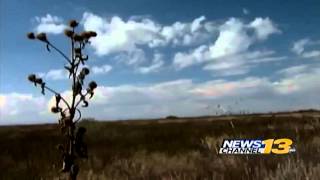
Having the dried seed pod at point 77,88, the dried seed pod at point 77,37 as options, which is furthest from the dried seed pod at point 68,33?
the dried seed pod at point 77,88

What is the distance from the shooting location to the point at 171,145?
1808 cm

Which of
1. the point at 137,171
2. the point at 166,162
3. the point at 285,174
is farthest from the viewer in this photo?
the point at 166,162

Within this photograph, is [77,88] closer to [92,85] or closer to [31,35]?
[92,85]

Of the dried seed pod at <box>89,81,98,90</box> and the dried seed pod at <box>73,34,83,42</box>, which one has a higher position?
the dried seed pod at <box>73,34,83,42</box>

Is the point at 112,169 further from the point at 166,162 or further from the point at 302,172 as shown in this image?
the point at 302,172

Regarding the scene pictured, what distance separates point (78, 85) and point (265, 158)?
18.4 feet

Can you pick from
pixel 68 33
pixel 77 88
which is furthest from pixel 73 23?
pixel 77 88

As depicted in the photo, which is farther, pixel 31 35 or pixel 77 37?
pixel 77 37

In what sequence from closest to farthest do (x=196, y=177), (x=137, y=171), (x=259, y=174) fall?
(x=259, y=174), (x=196, y=177), (x=137, y=171)

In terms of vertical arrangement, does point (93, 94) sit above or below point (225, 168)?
above

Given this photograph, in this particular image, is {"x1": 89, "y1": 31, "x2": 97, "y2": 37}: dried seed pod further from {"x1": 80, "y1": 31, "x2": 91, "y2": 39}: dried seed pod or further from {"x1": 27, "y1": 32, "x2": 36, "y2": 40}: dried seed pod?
{"x1": 27, "y1": 32, "x2": 36, "y2": 40}: dried seed pod

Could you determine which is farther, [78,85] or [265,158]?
[265,158]

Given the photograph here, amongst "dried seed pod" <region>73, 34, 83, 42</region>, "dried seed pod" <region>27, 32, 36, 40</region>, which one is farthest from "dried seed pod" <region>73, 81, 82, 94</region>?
"dried seed pod" <region>27, 32, 36, 40</region>

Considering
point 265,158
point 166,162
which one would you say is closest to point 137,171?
point 166,162
